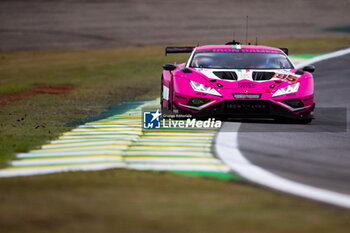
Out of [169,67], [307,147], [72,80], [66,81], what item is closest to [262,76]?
[169,67]

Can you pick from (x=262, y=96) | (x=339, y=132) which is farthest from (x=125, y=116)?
(x=339, y=132)

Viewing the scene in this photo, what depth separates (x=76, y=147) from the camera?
839 centimetres

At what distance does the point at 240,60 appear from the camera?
37.8ft

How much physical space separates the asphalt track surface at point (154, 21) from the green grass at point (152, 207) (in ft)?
92.9

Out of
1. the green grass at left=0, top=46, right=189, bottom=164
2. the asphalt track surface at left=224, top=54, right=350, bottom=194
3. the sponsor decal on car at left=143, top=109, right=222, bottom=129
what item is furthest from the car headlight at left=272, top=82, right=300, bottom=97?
the green grass at left=0, top=46, right=189, bottom=164

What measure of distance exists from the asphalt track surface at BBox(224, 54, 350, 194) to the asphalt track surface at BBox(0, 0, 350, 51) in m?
23.5

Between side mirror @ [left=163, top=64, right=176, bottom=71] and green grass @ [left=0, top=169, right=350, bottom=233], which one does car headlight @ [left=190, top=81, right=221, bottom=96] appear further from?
green grass @ [left=0, top=169, right=350, bottom=233]

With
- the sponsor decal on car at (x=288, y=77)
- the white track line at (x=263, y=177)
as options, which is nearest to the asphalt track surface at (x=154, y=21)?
the sponsor decal on car at (x=288, y=77)

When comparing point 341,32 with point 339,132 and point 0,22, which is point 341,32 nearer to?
point 0,22

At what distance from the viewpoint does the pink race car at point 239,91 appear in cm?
1025

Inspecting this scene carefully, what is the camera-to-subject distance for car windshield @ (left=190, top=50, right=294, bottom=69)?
37.1 feet

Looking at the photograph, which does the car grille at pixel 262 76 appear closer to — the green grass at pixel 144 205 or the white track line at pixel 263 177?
the white track line at pixel 263 177

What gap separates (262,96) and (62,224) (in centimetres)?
599

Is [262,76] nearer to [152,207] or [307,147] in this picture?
[307,147]
